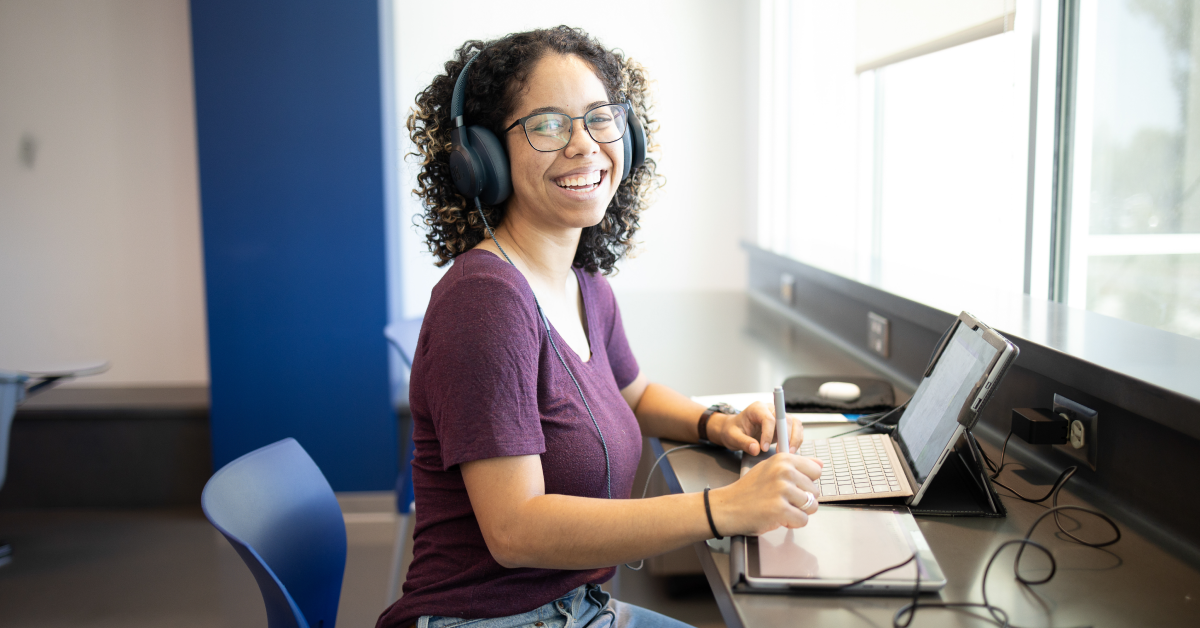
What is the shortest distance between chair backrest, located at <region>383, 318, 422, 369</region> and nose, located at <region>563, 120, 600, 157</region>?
1105mm

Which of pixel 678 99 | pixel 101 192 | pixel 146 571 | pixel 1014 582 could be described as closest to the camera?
pixel 1014 582

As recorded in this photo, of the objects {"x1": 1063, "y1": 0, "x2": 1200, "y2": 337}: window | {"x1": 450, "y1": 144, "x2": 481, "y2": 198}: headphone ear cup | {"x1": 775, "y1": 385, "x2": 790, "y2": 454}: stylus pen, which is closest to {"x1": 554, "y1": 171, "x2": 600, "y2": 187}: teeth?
{"x1": 450, "y1": 144, "x2": 481, "y2": 198}: headphone ear cup

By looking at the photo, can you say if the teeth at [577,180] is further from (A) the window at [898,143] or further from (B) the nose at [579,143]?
(A) the window at [898,143]

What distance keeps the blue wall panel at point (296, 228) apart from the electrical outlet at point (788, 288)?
1.47 m

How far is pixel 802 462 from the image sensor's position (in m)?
0.89

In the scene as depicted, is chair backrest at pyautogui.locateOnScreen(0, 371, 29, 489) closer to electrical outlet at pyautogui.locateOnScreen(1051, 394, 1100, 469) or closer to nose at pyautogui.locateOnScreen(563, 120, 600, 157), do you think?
nose at pyautogui.locateOnScreen(563, 120, 600, 157)

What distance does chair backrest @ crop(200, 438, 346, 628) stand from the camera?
0.93 meters

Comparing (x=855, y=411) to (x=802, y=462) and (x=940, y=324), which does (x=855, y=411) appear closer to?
(x=940, y=324)

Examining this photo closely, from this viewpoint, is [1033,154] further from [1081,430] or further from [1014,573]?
[1014,573]

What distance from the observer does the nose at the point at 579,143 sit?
3.58 feet

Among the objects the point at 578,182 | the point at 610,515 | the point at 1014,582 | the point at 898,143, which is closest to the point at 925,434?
the point at 1014,582

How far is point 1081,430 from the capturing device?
1042 mm

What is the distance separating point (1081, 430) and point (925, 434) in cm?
21

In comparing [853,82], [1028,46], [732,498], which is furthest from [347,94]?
[732,498]
